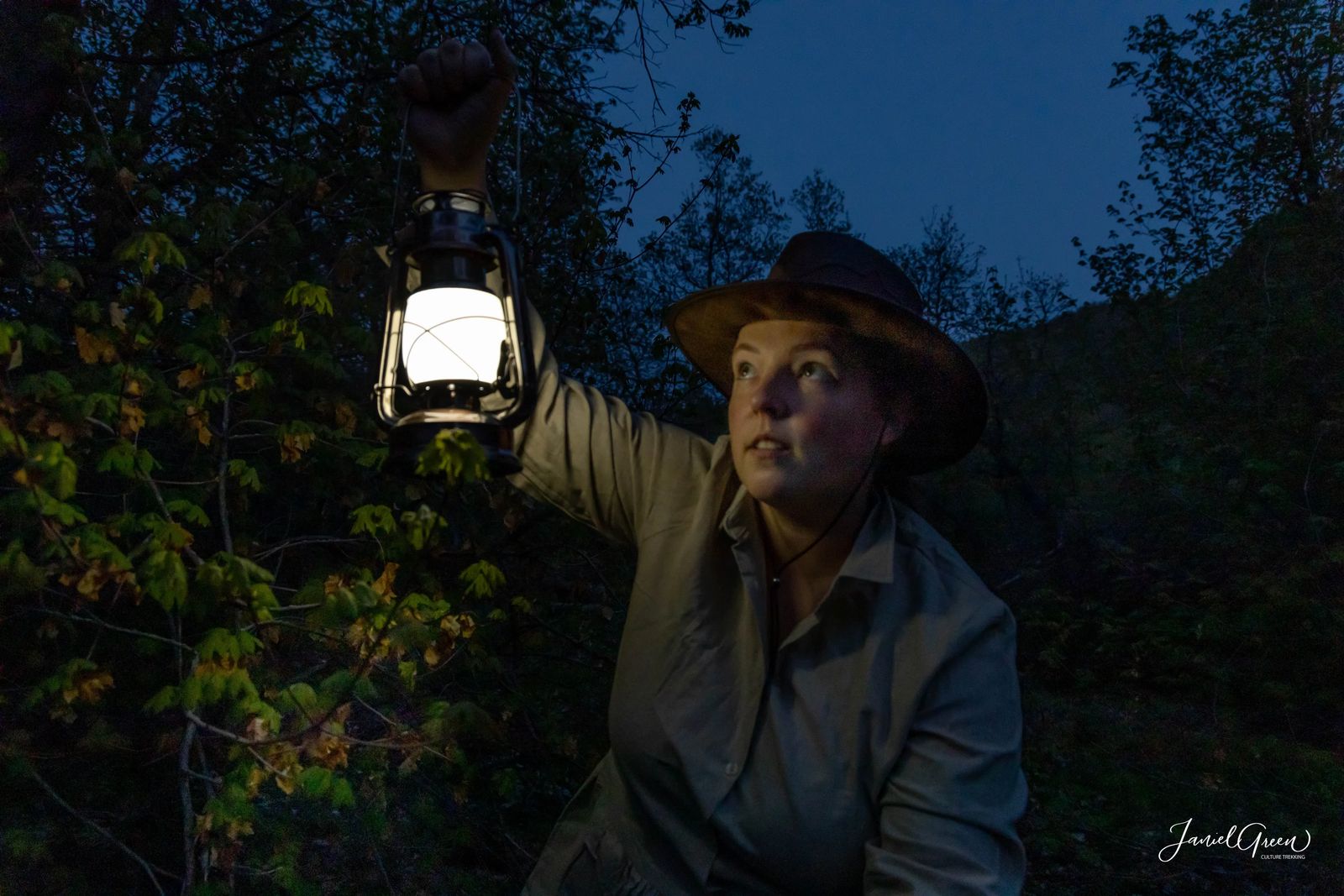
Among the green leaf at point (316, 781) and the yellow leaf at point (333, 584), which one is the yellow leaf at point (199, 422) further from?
the green leaf at point (316, 781)

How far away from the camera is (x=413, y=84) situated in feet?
5.78

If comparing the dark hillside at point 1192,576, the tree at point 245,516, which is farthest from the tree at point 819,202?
the tree at point 245,516

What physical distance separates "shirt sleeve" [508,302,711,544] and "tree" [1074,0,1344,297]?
872cm

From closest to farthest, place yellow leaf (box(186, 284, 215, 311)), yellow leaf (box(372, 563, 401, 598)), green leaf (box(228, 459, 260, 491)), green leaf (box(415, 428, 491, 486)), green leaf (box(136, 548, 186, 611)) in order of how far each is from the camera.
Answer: green leaf (box(415, 428, 491, 486))
green leaf (box(136, 548, 186, 611))
yellow leaf (box(372, 563, 401, 598))
yellow leaf (box(186, 284, 215, 311))
green leaf (box(228, 459, 260, 491))

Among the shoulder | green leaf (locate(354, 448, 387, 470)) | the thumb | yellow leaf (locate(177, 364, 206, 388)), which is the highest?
the thumb

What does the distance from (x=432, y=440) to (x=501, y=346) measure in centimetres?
25

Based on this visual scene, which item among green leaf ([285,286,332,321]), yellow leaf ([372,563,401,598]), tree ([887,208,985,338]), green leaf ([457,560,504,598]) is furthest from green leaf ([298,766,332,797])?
tree ([887,208,985,338])

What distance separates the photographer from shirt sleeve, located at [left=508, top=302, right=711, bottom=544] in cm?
194

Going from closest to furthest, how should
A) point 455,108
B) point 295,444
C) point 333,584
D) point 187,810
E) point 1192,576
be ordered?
point 455,108 → point 333,584 → point 187,810 → point 295,444 → point 1192,576

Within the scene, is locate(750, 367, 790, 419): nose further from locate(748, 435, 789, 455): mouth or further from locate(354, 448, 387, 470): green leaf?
locate(354, 448, 387, 470): green leaf

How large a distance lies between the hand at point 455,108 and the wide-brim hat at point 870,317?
569 millimetres

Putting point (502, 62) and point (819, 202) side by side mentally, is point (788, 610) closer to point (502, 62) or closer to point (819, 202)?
point (502, 62)

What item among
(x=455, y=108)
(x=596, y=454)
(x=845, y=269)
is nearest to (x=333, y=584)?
(x=596, y=454)

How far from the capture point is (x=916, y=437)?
2225 mm
